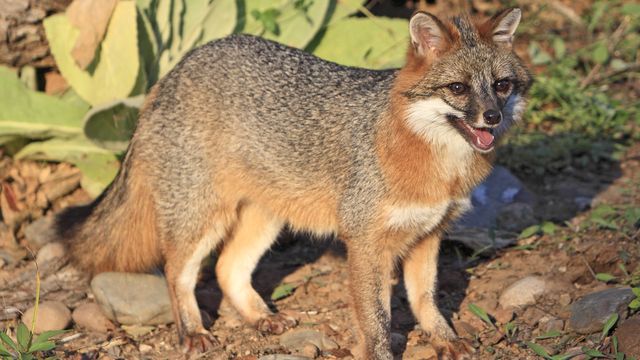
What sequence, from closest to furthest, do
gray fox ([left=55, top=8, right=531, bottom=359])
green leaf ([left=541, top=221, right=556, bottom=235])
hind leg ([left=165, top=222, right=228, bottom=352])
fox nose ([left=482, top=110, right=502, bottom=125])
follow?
fox nose ([left=482, top=110, right=502, bottom=125]) → gray fox ([left=55, top=8, right=531, bottom=359]) → hind leg ([left=165, top=222, right=228, bottom=352]) → green leaf ([left=541, top=221, right=556, bottom=235])

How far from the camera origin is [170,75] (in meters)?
6.16

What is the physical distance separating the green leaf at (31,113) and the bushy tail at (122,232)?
1.05m

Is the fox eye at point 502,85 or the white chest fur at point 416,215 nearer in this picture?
the fox eye at point 502,85

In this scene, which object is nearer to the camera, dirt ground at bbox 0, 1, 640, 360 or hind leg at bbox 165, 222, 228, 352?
dirt ground at bbox 0, 1, 640, 360

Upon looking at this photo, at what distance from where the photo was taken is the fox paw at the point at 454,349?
5.50 meters

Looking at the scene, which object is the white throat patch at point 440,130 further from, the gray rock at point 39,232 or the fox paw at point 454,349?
the gray rock at point 39,232

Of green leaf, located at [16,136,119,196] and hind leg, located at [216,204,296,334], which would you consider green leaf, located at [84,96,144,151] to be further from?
hind leg, located at [216,204,296,334]

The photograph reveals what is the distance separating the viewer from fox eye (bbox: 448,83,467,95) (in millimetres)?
5004

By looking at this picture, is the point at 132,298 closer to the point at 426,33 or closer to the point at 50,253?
the point at 50,253

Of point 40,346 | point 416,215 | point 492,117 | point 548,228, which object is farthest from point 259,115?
point 548,228

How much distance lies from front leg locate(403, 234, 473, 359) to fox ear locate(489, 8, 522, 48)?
4.18 feet

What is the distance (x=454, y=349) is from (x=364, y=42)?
10.1 feet

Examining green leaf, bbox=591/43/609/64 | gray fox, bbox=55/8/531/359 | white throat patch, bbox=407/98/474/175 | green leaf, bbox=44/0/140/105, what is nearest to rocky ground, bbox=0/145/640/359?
gray fox, bbox=55/8/531/359

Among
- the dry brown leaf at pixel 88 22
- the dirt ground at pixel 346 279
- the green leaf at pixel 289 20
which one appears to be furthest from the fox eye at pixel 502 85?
the dry brown leaf at pixel 88 22
